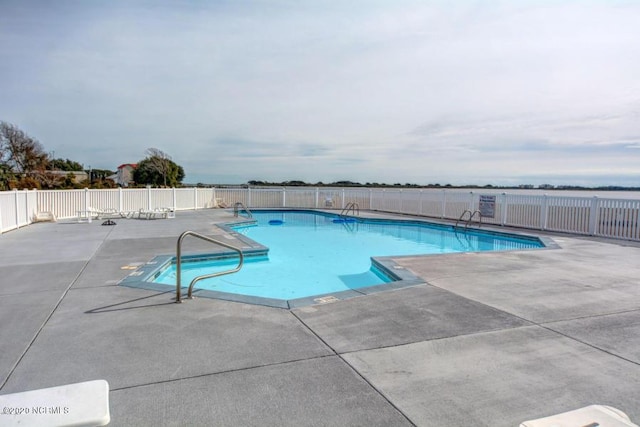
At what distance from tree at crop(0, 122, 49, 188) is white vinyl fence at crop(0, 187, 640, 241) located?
13.4 meters

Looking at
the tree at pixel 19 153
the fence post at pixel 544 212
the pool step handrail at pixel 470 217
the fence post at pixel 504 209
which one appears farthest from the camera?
the tree at pixel 19 153

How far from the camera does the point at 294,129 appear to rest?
20250mm

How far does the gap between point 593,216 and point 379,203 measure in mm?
9246

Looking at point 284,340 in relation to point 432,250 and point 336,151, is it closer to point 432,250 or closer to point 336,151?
point 432,250

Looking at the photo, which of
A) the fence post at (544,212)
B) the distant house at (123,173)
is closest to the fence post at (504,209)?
the fence post at (544,212)

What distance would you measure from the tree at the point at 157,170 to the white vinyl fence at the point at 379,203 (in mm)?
18174

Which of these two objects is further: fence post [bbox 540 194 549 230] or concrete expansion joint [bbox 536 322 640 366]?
fence post [bbox 540 194 549 230]

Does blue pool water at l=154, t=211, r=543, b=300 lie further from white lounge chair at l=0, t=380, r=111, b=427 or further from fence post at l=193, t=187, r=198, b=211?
white lounge chair at l=0, t=380, r=111, b=427

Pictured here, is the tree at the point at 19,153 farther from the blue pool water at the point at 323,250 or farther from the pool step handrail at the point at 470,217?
the pool step handrail at the point at 470,217

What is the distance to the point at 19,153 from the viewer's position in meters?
24.7

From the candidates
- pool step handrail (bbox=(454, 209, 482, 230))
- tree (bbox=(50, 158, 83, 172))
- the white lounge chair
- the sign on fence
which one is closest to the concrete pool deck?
the white lounge chair

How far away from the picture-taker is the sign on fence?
42.0 feet

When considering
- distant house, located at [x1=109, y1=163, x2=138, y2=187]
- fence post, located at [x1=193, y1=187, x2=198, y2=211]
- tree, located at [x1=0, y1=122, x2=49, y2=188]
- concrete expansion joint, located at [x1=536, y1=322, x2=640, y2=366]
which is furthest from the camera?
distant house, located at [x1=109, y1=163, x2=138, y2=187]

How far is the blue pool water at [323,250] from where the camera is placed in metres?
6.74
